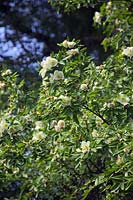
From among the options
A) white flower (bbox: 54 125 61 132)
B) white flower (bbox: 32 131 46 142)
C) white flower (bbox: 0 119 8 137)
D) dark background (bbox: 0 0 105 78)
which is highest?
dark background (bbox: 0 0 105 78)

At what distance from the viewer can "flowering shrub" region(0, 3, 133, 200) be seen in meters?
2.37

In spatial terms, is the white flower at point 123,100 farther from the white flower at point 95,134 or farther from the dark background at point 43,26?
the dark background at point 43,26

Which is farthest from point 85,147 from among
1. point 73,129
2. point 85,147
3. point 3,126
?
point 3,126

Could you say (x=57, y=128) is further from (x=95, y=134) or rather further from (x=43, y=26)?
(x=43, y=26)

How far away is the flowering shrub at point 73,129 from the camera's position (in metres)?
2.37

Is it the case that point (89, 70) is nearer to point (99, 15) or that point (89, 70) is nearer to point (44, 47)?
point (99, 15)

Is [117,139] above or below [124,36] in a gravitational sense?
below

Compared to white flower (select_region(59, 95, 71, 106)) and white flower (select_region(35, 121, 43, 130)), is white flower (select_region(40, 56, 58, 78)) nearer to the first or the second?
white flower (select_region(59, 95, 71, 106))

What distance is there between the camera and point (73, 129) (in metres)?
2.64

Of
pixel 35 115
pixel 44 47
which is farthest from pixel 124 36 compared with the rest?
pixel 44 47

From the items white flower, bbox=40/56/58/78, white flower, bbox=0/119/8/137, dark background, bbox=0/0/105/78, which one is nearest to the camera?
white flower, bbox=40/56/58/78

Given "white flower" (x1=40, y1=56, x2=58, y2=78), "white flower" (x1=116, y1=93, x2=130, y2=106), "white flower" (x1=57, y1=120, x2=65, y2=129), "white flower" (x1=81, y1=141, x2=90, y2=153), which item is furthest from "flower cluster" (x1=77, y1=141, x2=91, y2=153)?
"white flower" (x1=40, y1=56, x2=58, y2=78)

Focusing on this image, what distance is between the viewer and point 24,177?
3127 millimetres

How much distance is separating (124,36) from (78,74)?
1193mm
